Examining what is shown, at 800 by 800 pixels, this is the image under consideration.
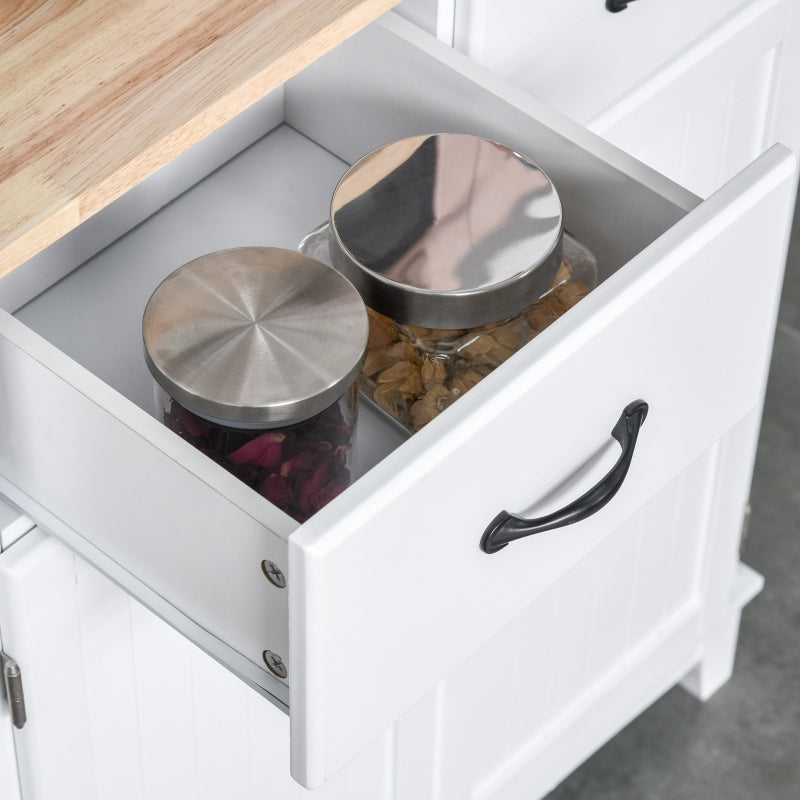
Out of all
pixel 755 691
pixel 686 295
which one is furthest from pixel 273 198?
pixel 755 691

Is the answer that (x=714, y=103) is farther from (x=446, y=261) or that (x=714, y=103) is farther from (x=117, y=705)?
(x=117, y=705)

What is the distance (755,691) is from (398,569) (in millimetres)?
1135

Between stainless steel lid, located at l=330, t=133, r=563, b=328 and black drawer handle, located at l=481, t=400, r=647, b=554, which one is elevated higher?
stainless steel lid, located at l=330, t=133, r=563, b=328

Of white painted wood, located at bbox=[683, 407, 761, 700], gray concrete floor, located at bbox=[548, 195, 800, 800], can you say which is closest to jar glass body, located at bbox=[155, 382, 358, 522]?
white painted wood, located at bbox=[683, 407, 761, 700]

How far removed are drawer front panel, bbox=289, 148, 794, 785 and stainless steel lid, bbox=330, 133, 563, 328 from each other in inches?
3.3

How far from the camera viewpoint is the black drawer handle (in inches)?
28.5

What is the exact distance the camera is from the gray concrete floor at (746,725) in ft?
5.32

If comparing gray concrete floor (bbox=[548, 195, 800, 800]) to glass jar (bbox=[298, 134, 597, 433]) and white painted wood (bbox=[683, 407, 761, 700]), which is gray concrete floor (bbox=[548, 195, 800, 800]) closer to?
white painted wood (bbox=[683, 407, 761, 700])

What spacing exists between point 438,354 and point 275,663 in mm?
193

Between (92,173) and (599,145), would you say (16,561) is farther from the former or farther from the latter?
(599,145)

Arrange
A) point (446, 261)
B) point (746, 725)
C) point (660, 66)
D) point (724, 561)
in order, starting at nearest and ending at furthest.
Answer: point (446, 261) < point (660, 66) < point (724, 561) < point (746, 725)

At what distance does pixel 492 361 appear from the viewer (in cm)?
81

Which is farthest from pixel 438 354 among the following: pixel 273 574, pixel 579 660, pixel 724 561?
pixel 724 561

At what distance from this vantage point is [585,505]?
758 mm
